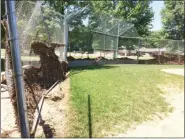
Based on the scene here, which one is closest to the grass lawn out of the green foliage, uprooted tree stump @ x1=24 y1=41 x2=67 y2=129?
uprooted tree stump @ x1=24 y1=41 x2=67 y2=129

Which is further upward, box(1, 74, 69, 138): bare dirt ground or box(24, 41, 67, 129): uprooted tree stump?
box(24, 41, 67, 129): uprooted tree stump

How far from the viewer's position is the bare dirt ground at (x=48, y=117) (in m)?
4.74

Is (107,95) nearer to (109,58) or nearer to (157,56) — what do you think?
(109,58)

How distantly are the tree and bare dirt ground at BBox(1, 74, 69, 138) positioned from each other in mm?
39272

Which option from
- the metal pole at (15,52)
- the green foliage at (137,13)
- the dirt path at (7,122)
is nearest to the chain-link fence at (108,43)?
the green foliage at (137,13)

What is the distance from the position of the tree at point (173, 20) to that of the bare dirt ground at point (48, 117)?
39272mm

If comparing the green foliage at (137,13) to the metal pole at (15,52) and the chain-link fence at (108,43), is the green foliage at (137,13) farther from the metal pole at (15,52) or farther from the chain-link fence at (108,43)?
the metal pole at (15,52)

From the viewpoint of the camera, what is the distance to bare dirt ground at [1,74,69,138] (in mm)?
4742

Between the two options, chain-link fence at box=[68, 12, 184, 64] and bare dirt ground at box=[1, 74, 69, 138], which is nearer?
bare dirt ground at box=[1, 74, 69, 138]

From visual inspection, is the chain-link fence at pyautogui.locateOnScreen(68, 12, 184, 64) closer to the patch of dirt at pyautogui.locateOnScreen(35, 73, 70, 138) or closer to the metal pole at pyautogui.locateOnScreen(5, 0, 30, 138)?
the patch of dirt at pyautogui.locateOnScreen(35, 73, 70, 138)

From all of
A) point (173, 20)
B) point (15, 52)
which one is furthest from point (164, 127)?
point (173, 20)

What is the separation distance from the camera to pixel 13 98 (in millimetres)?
4723

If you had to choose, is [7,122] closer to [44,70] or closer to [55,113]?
[55,113]

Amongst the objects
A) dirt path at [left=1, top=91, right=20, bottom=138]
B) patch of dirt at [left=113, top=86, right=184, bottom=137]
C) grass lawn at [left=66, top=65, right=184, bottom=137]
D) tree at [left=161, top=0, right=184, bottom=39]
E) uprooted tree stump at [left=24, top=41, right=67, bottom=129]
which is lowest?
patch of dirt at [left=113, top=86, right=184, bottom=137]
